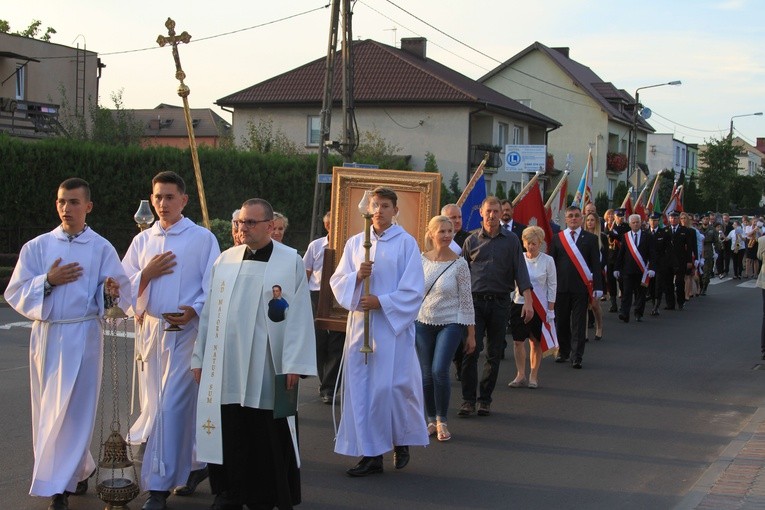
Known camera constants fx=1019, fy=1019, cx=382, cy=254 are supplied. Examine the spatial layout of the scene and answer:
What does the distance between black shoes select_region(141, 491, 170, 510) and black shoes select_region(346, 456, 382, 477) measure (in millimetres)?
→ 1510

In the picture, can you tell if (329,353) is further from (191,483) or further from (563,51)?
(563,51)

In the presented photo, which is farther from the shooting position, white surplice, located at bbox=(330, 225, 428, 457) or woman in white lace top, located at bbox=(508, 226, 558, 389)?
woman in white lace top, located at bbox=(508, 226, 558, 389)

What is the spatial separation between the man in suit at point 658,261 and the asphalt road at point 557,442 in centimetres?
552

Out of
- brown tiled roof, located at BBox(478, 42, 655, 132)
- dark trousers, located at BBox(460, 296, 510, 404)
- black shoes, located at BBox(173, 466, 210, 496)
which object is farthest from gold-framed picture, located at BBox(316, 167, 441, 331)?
brown tiled roof, located at BBox(478, 42, 655, 132)

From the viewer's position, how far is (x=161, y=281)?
6.60 m

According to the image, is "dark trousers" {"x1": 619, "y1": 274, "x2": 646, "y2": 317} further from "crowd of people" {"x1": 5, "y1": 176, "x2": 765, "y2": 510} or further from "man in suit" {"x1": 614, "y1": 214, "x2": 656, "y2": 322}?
"crowd of people" {"x1": 5, "y1": 176, "x2": 765, "y2": 510}

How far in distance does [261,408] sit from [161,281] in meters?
1.19

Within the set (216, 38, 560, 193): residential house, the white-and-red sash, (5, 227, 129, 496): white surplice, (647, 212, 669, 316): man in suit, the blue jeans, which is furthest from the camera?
(216, 38, 560, 193): residential house

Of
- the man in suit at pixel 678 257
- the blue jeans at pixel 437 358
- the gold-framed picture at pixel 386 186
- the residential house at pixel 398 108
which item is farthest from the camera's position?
the residential house at pixel 398 108

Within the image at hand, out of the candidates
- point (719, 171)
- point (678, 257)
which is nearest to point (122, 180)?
point (678, 257)

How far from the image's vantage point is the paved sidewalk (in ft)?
21.6

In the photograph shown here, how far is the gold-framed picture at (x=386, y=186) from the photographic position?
366 inches

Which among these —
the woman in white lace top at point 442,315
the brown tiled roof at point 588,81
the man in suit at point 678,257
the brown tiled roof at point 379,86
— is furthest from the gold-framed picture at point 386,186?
the brown tiled roof at point 588,81

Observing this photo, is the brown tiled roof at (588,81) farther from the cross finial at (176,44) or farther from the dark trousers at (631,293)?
the cross finial at (176,44)
